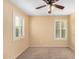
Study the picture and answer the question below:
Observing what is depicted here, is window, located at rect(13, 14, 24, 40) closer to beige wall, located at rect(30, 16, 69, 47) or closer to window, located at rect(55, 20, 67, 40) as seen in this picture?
Result: beige wall, located at rect(30, 16, 69, 47)

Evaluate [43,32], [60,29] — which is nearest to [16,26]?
[43,32]

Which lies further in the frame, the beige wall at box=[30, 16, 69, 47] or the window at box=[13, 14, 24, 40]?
the beige wall at box=[30, 16, 69, 47]

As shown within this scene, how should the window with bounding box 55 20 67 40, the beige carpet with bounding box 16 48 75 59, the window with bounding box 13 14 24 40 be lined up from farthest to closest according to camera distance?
the window with bounding box 55 20 67 40 → the beige carpet with bounding box 16 48 75 59 → the window with bounding box 13 14 24 40

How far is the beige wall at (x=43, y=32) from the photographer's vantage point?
30.8 feet

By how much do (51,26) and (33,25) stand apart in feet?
4.49

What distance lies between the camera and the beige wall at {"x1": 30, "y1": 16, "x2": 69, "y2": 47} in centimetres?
939

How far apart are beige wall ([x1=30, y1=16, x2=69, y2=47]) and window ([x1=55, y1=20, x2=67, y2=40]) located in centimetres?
30

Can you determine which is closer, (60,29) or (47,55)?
(47,55)

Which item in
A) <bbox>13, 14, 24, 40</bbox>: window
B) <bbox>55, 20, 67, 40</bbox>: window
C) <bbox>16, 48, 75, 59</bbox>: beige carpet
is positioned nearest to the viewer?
<bbox>13, 14, 24, 40</bbox>: window

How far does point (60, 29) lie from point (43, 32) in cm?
129

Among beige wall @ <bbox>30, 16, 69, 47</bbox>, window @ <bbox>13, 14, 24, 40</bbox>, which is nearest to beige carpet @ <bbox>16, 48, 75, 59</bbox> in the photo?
window @ <bbox>13, 14, 24, 40</bbox>

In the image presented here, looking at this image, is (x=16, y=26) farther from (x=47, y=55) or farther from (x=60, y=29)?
(x=60, y=29)

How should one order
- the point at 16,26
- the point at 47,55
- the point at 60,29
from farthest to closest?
the point at 60,29
the point at 47,55
the point at 16,26

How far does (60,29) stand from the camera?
9.38 metres
